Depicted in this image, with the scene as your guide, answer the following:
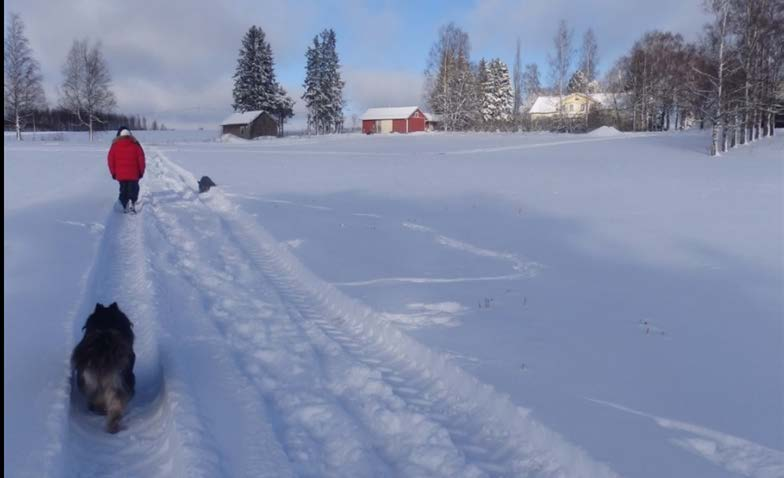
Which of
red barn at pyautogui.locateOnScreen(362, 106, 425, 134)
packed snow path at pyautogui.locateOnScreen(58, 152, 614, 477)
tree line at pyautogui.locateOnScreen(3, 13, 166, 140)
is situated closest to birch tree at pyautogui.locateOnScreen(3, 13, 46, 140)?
tree line at pyautogui.locateOnScreen(3, 13, 166, 140)

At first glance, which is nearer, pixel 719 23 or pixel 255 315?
pixel 255 315

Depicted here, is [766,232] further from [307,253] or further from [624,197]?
[307,253]

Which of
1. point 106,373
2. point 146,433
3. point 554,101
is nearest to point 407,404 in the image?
point 146,433

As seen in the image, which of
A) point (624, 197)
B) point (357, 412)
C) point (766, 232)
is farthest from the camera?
point (624, 197)

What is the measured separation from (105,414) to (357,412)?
1.70 metres

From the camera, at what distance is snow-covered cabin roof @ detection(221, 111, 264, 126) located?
60281mm

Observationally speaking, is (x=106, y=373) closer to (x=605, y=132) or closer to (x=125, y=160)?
(x=125, y=160)

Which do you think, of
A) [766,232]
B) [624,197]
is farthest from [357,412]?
[624,197]

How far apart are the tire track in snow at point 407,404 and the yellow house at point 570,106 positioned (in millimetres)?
60312

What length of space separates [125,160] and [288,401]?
911 cm

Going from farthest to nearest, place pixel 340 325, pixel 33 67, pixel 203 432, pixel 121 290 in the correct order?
pixel 33 67 → pixel 121 290 → pixel 340 325 → pixel 203 432

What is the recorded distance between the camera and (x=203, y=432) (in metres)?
3.36

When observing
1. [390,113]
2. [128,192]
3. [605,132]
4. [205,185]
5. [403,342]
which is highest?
[390,113]

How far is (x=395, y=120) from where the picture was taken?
72562 mm
